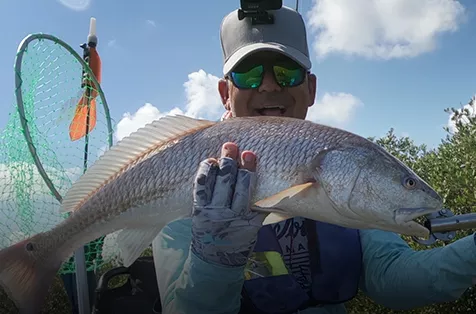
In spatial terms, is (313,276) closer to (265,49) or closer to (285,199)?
(285,199)

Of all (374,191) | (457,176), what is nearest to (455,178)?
(457,176)

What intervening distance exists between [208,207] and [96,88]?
99.6 inches

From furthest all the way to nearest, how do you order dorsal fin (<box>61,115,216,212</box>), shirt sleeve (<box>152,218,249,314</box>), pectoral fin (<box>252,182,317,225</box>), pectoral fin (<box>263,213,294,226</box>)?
1. dorsal fin (<box>61,115,216,212</box>)
2. shirt sleeve (<box>152,218,249,314</box>)
3. pectoral fin (<box>263,213,294,226</box>)
4. pectoral fin (<box>252,182,317,225</box>)

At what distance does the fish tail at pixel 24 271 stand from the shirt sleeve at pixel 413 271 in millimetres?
1856

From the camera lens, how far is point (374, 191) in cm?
193

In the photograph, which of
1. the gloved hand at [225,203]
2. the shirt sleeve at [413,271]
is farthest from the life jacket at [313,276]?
the gloved hand at [225,203]

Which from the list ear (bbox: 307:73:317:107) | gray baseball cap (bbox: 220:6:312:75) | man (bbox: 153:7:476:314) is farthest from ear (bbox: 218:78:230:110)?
ear (bbox: 307:73:317:107)

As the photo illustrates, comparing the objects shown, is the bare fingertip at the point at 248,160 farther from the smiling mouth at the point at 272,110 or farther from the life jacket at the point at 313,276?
the smiling mouth at the point at 272,110

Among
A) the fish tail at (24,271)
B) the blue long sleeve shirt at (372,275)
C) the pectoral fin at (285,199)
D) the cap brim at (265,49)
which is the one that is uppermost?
the cap brim at (265,49)

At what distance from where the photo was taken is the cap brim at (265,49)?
9.52ft

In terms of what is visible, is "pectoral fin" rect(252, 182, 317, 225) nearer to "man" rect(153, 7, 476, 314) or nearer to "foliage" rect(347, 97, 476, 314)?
"man" rect(153, 7, 476, 314)

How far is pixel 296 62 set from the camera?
117 inches

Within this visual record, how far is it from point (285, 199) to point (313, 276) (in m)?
1.01

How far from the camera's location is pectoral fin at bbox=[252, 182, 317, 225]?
1.87 meters
